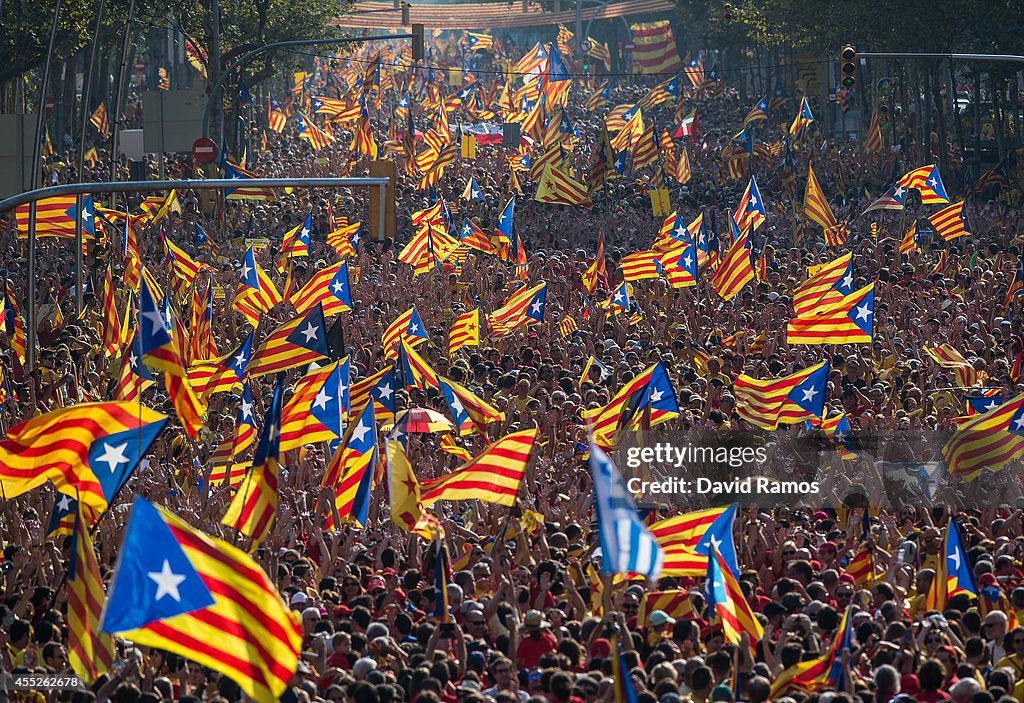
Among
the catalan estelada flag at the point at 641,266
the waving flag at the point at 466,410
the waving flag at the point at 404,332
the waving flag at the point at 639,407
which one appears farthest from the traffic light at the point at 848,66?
the waving flag at the point at 466,410

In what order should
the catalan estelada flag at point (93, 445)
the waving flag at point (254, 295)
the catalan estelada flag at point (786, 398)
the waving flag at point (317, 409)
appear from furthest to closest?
the waving flag at point (254, 295), the catalan estelada flag at point (786, 398), the waving flag at point (317, 409), the catalan estelada flag at point (93, 445)

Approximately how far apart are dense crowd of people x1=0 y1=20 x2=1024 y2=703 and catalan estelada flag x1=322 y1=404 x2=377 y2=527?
8.3 inches

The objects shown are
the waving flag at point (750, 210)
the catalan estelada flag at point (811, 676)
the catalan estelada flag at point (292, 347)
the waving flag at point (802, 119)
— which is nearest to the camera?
the catalan estelada flag at point (811, 676)

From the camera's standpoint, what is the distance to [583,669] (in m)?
10.1

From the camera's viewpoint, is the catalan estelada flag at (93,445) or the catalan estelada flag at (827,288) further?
the catalan estelada flag at (827,288)

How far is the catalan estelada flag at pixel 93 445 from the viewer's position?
11938 mm

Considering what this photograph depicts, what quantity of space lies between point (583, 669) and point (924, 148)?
130ft

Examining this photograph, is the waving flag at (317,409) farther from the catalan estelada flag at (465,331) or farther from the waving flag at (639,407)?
the catalan estelada flag at (465,331)

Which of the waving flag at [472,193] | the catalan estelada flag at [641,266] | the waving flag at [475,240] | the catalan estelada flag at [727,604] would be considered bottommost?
the waving flag at [472,193]

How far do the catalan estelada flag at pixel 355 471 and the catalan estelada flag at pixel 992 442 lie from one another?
4.71 metres

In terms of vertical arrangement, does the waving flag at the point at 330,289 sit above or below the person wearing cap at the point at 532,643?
above

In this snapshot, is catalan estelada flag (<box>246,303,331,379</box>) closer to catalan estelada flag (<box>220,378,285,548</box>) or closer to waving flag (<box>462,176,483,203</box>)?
catalan estelada flag (<box>220,378,285,548</box>)

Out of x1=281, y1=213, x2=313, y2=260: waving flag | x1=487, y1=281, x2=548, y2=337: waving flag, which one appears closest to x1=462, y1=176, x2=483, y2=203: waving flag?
x1=281, y1=213, x2=313, y2=260: waving flag

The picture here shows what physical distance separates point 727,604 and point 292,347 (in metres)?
7.10
